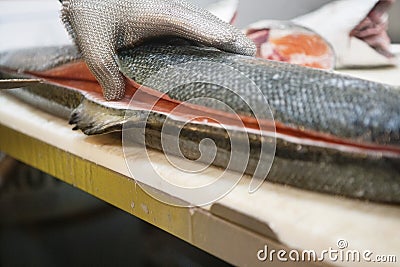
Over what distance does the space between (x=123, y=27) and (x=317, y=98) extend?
397mm

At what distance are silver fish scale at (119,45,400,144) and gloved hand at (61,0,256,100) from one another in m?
0.08

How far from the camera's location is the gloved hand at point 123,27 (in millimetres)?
851

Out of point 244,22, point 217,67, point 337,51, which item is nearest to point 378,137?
point 217,67

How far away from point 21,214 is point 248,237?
1.47 meters

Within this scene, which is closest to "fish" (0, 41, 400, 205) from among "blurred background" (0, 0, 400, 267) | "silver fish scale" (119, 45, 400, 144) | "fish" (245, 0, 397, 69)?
"silver fish scale" (119, 45, 400, 144)

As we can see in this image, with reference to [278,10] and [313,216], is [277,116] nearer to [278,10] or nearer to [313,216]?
[313,216]

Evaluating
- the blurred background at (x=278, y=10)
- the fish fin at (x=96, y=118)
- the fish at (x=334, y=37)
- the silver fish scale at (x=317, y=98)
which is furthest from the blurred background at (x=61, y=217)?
the silver fish scale at (x=317, y=98)

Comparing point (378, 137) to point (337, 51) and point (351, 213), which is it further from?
point (337, 51)

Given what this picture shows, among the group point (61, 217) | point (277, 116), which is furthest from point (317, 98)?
point (61, 217)

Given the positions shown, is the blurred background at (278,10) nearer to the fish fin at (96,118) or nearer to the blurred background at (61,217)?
the blurred background at (61,217)

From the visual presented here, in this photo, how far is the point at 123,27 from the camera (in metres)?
0.88

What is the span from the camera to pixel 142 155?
819mm

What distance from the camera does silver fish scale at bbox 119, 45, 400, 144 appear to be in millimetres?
592

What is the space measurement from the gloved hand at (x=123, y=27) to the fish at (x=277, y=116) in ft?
0.08
